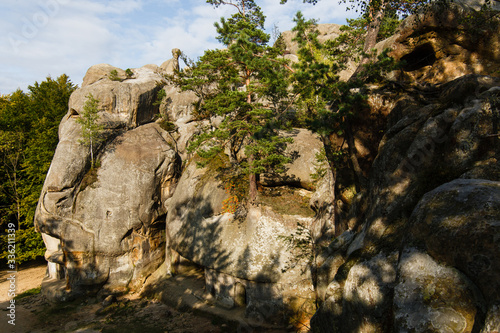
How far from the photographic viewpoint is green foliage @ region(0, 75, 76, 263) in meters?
24.0

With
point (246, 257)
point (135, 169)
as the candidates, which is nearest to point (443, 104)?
point (246, 257)

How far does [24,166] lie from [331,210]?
2644 cm

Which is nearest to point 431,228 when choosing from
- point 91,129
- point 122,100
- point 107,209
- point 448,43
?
point 448,43

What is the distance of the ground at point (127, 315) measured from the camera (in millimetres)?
13242

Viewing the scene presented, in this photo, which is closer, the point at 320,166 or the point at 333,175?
the point at 333,175

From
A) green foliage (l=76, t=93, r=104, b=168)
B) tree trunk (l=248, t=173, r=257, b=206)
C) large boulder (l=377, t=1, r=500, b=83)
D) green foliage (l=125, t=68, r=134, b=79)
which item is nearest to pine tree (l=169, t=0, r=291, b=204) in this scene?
tree trunk (l=248, t=173, r=257, b=206)

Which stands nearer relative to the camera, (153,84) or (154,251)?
(154,251)

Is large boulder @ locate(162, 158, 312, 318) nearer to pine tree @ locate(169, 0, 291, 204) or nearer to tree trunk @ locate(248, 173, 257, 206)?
tree trunk @ locate(248, 173, 257, 206)

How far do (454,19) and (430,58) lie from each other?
52.1 inches

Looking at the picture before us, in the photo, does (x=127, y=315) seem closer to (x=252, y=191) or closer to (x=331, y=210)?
(x=252, y=191)

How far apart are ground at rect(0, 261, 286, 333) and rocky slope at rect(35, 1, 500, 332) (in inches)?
33.2

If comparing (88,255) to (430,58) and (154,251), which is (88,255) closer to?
(154,251)

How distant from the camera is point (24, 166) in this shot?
24.9 meters

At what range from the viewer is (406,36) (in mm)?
10461
